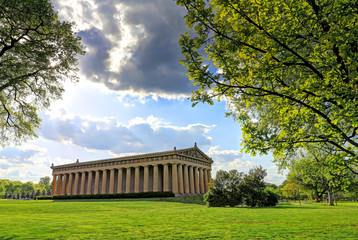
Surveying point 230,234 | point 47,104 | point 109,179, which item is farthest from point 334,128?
point 109,179

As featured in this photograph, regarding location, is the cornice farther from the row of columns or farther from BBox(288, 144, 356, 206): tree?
BBox(288, 144, 356, 206): tree

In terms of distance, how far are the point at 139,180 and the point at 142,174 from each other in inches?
98.7

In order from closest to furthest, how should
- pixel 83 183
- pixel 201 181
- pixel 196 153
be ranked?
pixel 196 153, pixel 201 181, pixel 83 183

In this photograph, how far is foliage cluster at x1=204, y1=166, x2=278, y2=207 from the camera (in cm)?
2745

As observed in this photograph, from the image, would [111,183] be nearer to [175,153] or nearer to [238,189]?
[175,153]

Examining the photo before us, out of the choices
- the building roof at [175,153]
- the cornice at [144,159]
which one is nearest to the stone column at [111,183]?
the cornice at [144,159]

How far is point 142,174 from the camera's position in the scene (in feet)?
220

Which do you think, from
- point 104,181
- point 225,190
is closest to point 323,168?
point 225,190

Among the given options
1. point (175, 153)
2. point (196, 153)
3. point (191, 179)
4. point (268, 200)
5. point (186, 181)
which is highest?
point (196, 153)

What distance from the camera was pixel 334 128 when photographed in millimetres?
7918

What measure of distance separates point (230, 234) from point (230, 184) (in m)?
20.4

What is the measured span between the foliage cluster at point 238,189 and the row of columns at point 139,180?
28260 mm

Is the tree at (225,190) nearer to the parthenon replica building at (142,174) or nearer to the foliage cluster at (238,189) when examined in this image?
the foliage cluster at (238,189)

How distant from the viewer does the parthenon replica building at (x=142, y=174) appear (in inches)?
Answer: 2330
